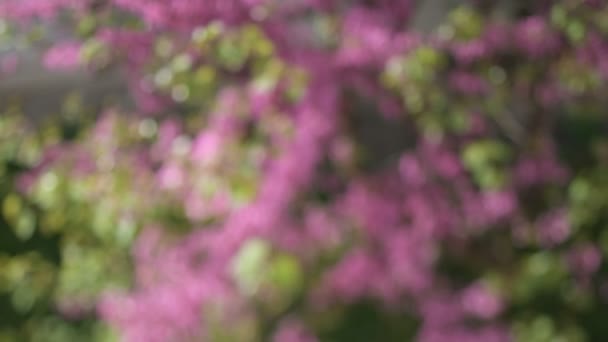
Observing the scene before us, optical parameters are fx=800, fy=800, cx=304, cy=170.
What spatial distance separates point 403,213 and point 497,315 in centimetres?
35

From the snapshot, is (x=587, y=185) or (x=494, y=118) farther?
(x=494, y=118)

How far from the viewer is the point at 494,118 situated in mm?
1509

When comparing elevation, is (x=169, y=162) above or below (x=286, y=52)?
below

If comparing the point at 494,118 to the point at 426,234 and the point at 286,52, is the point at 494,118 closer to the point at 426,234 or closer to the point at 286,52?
the point at 426,234

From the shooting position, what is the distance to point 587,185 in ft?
4.36

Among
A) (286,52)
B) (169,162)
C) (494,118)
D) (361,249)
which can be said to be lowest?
(361,249)

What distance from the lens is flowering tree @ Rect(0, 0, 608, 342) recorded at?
48.7 inches

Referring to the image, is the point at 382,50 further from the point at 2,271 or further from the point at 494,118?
the point at 2,271

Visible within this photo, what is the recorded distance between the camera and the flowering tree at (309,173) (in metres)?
1.24

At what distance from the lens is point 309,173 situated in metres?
1.26

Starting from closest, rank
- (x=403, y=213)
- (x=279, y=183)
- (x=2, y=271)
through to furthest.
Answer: (x=279, y=183) < (x=403, y=213) < (x=2, y=271)

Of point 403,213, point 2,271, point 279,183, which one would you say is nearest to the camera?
point 279,183

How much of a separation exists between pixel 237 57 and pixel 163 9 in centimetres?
15

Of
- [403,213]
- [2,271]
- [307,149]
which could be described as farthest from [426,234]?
[2,271]
